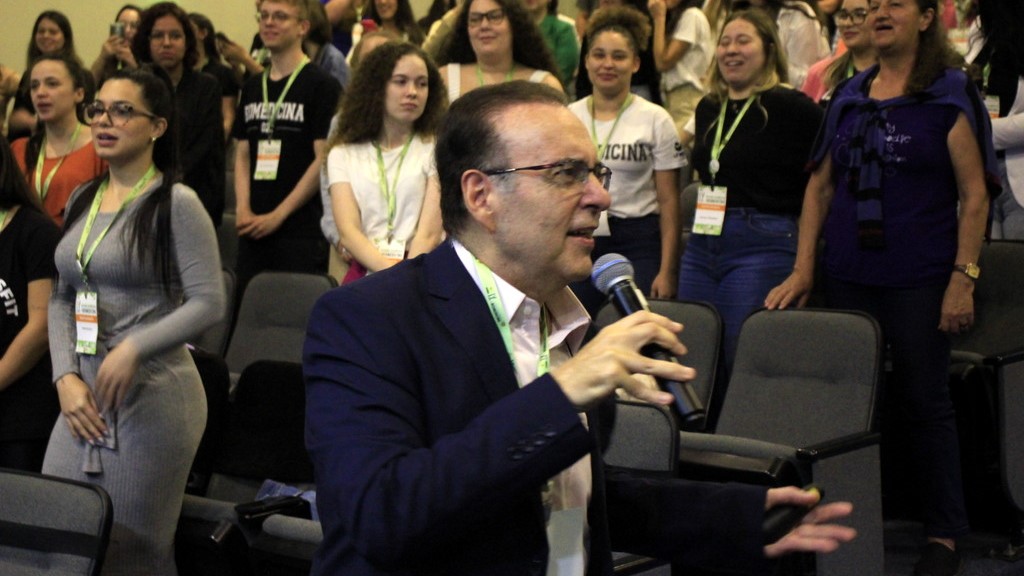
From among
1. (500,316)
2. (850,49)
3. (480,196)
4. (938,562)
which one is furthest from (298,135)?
(500,316)

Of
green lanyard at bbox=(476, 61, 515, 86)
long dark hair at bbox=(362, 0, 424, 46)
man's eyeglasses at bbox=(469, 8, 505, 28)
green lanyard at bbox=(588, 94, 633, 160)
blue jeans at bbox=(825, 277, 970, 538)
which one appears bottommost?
blue jeans at bbox=(825, 277, 970, 538)

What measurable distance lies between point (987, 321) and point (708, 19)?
8.30 ft

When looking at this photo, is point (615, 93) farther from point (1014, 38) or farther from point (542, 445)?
point (542, 445)

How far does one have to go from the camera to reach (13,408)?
3607 millimetres

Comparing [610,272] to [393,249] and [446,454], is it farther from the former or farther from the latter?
[393,249]

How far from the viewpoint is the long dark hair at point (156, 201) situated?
318cm

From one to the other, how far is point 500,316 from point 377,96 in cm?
290

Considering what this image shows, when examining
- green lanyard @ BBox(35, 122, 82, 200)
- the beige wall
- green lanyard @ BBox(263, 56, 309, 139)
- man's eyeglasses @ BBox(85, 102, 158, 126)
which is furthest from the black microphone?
the beige wall

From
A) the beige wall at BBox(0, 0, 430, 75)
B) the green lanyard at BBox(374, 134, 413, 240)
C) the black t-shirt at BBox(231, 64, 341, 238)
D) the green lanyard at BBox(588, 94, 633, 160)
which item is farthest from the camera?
the beige wall at BBox(0, 0, 430, 75)

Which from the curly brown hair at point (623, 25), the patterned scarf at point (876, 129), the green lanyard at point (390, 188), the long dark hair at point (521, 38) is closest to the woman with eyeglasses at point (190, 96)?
the long dark hair at point (521, 38)

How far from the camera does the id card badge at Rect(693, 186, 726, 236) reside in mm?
4488

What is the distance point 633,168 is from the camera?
15.7 ft

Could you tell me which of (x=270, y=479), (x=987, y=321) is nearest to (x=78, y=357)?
(x=270, y=479)

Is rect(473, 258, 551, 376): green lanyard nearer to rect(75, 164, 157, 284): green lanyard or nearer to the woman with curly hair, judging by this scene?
rect(75, 164, 157, 284): green lanyard
